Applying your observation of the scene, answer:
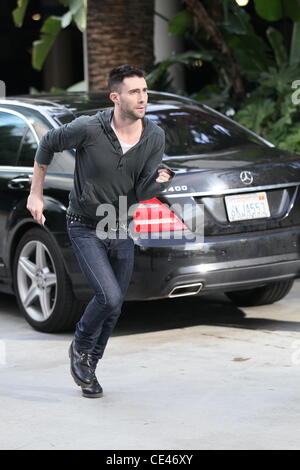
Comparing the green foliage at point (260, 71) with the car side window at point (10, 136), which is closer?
the car side window at point (10, 136)

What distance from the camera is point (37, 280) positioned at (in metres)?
7.83

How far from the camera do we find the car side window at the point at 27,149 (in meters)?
8.10

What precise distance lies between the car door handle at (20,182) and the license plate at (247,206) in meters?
1.47

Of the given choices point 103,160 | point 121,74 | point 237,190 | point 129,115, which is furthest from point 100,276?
point 237,190

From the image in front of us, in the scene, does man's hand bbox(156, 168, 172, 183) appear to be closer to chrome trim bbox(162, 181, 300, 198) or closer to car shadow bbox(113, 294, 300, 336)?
chrome trim bbox(162, 181, 300, 198)

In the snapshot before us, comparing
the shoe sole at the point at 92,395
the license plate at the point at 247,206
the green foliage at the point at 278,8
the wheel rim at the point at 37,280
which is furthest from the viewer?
the green foliage at the point at 278,8

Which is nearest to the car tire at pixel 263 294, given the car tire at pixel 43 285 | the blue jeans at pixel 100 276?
the car tire at pixel 43 285

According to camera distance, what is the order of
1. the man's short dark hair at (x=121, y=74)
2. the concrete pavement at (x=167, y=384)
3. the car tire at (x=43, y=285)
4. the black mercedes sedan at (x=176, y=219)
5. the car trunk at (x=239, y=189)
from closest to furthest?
1. the concrete pavement at (x=167, y=384)
2. the man's short dark hair at (x=121, y=74)
3. the black mercedes sedan at (x=176, y=219)
4. the car trunk at (x=239, y=189)
5. the car tire at (x=43, y=285)

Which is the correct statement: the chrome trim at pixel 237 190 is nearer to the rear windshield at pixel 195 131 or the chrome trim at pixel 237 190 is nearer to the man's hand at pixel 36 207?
the rear windshield at pixel 195 131

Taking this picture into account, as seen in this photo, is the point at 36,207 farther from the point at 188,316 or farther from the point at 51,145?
the point at 188,316

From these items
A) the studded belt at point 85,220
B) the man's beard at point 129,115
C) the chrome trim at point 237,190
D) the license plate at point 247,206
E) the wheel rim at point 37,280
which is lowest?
the wheel rim at point 37,280

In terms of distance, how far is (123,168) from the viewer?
231 inches
